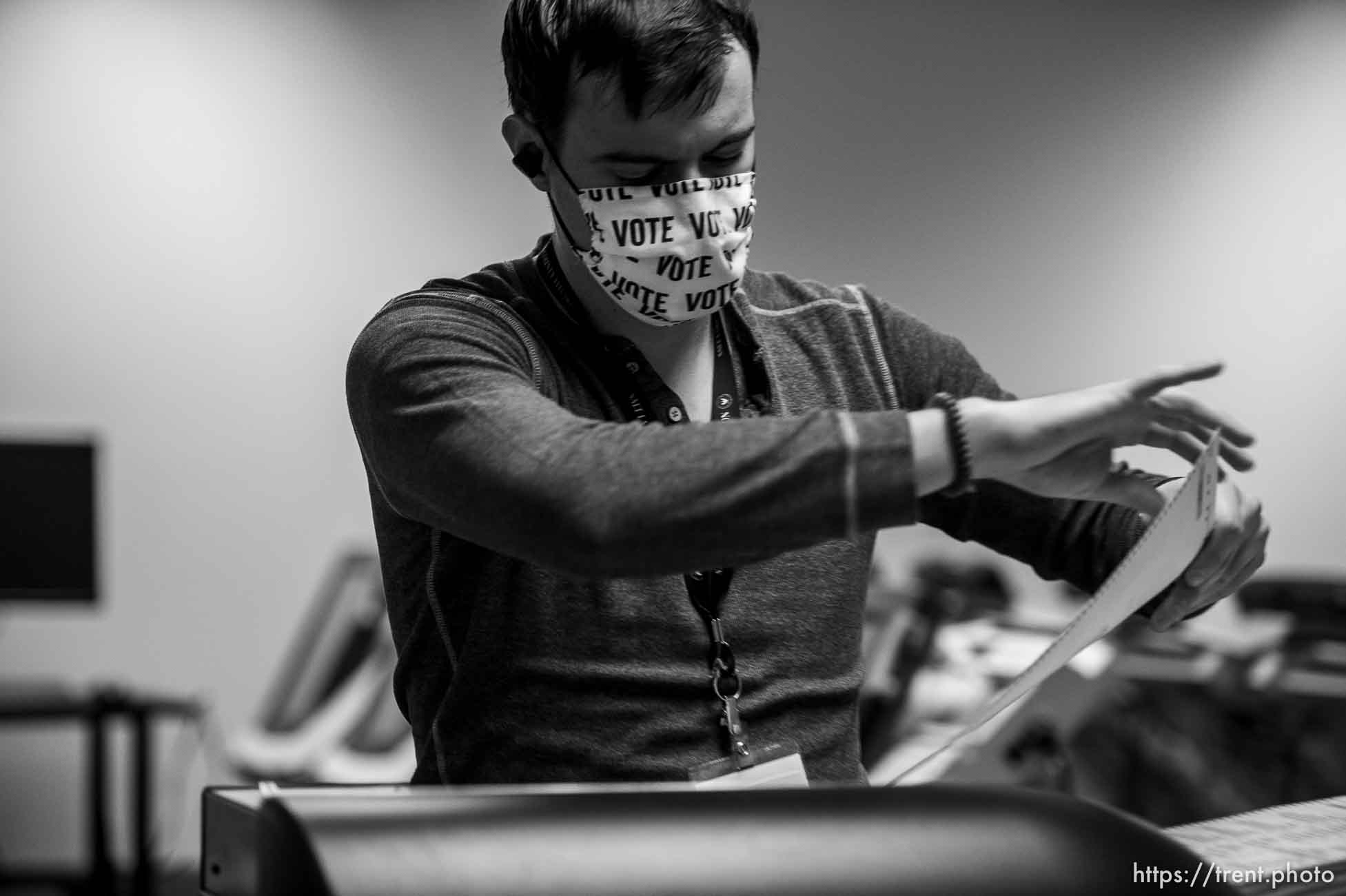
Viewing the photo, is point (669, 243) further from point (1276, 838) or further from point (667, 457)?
point (1276, 838)

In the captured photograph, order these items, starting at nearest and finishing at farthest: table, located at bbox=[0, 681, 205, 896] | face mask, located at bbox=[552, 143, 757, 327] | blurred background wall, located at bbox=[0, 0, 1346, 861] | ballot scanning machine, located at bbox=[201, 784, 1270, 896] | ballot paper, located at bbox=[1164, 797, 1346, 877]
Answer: ballot scanning machine, located at bbox=[201, 784, 1270, 896], ballot paper, located at bbox=[1164, 797, 1346, 877], face mask, located at bbox=[552, 143, 757, 327], table, located at bbox=[0, 681, 205, 896], blurred background wall, located at bbox=[0, 0, 1346, 861]

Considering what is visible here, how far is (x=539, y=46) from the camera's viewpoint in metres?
1.02

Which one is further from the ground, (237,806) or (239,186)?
(239,186)

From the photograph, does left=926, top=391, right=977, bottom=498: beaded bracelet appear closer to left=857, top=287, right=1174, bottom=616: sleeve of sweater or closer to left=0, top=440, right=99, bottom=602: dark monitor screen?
left=857, top=287, right=1174, bottom=616: sleeve of sweater

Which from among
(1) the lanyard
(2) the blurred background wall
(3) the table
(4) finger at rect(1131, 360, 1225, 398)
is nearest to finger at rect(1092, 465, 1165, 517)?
(4) finger at rect(1131, 360, 1225, 398)

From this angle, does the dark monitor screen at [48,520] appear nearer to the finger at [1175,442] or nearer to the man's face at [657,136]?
the man's face at [657,136]

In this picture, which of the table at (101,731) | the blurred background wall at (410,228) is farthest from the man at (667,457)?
the blurred background wall at (410,228)

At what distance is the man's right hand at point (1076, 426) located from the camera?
28.9 inches

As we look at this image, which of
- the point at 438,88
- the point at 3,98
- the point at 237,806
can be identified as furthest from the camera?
the point at 438,88

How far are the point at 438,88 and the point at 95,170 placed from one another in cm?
110

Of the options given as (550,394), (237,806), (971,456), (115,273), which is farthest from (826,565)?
(115,273)

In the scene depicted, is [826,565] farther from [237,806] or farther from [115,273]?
[115,273]

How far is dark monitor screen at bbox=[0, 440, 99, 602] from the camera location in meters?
3.88

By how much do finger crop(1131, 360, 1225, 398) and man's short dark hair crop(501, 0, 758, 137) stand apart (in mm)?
362
